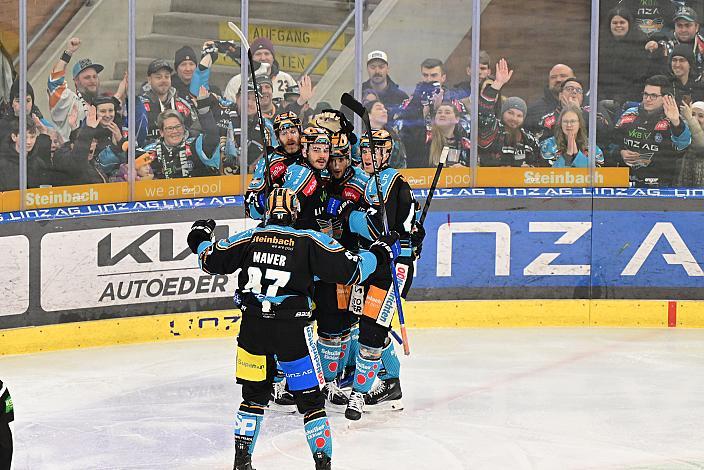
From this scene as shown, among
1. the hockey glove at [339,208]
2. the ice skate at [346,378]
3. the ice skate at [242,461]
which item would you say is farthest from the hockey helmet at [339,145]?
the ice skate at [242,461]

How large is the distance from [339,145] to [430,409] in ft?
5.31

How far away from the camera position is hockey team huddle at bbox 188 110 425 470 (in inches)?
213

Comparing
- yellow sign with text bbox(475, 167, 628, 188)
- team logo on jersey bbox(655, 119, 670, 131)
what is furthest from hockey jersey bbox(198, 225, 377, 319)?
team logo on jersey bbox(655, 119, 670, 131)

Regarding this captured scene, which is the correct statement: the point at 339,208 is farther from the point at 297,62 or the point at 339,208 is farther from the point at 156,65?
the point at 297,62

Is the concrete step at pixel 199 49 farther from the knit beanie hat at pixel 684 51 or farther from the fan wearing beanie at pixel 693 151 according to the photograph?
the fan wearing beanie at pixel 693 151

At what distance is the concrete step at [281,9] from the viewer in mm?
9125

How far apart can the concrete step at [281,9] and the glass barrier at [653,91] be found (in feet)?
6.85

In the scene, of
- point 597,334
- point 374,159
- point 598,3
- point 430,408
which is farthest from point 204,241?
point 598,3

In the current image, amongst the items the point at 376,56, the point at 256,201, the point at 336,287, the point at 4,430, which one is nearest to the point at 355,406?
the point at 336,287

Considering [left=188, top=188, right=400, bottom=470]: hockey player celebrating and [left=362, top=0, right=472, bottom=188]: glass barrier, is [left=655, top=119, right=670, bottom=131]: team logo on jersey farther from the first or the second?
[left=188, top=188, right=400, bottom=470]: hockey player celebrating

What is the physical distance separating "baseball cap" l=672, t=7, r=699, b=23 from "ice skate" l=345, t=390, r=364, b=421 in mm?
4532

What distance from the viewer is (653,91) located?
9.81m

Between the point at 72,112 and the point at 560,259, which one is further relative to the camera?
the point at 560,259

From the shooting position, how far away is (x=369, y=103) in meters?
9.67
